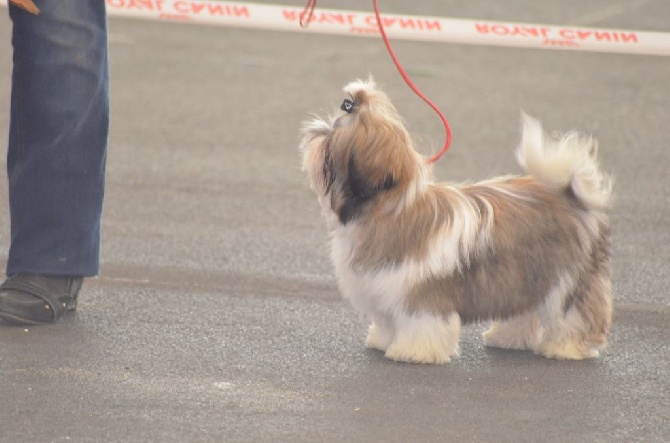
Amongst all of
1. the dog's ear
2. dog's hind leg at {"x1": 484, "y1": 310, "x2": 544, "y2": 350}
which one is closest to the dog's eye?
the dog's ear

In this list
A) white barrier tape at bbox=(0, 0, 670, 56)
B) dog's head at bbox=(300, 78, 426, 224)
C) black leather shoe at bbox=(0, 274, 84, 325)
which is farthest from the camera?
white barrier tape at bbox=(0, 0, 670, 56)

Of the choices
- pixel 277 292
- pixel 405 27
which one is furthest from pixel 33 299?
pixel 405 27

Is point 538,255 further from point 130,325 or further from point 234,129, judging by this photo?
point 234,129

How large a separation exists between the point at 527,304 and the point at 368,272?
599 mm

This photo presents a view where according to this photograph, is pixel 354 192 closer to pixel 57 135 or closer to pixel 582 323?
pixel 582 323

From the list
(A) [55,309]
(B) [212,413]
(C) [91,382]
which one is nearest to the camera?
(B) [212,413]

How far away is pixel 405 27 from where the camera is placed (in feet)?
23.1

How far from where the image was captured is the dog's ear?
421cm

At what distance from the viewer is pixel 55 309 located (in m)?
4.63

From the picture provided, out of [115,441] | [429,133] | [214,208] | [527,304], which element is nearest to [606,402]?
[527,304]

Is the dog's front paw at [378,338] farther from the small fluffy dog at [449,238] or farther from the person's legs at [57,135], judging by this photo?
the person's legs at [57,135]

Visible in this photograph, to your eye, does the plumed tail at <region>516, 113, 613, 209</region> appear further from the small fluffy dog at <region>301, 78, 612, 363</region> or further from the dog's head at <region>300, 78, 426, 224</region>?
the dog's head at <region>300, 78, 426, 224</region>

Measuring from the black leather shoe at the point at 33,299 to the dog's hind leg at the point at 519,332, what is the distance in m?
1.62

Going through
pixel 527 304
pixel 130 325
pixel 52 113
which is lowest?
pixel 130 325
